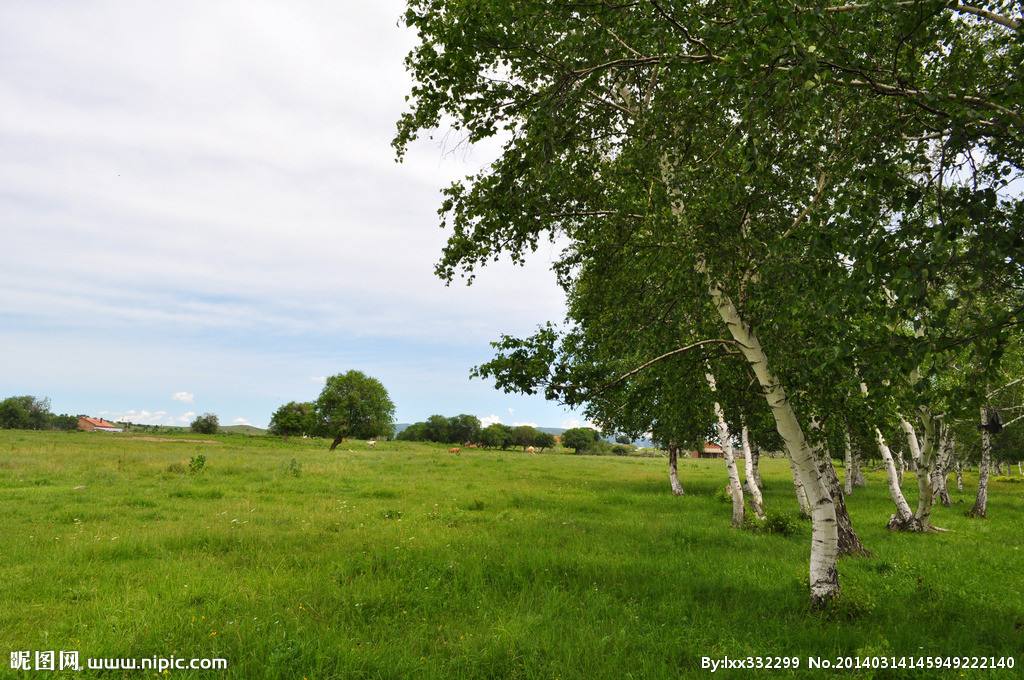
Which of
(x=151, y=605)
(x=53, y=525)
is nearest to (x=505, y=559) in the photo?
(x=151, y=605)

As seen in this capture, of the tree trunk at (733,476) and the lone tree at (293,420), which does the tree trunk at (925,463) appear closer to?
the tree trunk at (733,476)

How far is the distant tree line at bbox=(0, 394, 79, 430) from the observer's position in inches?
5108

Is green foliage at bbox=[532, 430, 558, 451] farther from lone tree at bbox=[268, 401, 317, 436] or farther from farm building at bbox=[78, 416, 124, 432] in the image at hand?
farm building at bbox=[78, 416, 124, 432]

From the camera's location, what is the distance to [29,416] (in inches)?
5354

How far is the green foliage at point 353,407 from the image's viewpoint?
94.1 m

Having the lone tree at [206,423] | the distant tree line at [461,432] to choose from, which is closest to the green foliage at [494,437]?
the distant tree line at [461,432]

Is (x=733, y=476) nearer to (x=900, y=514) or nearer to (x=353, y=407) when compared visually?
(x=900, y=514)

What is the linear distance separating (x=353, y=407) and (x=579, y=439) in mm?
73929

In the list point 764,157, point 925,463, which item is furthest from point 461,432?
point 764,157

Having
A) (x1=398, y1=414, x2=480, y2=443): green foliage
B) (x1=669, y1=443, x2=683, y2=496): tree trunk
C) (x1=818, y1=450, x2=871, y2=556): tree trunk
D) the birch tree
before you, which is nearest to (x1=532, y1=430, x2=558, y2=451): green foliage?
(x1=398, y1=414, x2=480, y2=443): green foliage

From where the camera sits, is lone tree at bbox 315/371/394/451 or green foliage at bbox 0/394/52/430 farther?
green foliage at bbox 0/394/52/430

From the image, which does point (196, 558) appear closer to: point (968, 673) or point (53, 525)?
point (53, 525)

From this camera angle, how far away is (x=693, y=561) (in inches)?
513

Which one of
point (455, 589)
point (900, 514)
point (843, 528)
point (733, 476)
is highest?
point (733, 476)
